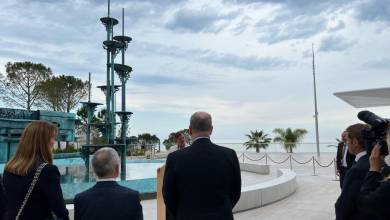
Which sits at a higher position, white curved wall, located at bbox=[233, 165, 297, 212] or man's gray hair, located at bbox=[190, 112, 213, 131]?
man's gray hair, located at bbox=[190, 112, 213, 131]

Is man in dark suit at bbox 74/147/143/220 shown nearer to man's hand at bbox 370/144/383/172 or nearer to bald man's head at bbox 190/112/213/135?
bald man's head at bbox 190/112/213/135

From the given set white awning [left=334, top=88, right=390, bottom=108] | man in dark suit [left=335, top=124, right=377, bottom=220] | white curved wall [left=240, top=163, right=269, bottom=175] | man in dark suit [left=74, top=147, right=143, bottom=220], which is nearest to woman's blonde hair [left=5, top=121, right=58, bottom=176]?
man in dark suit [left=74, top=147, right=143, bottom=220]

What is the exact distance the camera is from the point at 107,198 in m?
2.44

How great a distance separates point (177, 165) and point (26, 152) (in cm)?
111

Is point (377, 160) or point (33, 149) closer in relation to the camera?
point (377, 160)

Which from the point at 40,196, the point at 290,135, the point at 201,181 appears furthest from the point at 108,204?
the point at 290,135

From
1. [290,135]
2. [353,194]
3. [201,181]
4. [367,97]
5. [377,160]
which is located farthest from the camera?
[290,135]

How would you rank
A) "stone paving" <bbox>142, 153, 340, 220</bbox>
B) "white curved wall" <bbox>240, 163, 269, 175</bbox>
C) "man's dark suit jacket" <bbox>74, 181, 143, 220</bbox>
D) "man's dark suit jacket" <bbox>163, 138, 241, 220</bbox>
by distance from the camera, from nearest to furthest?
1. "man's dark suit jacket" <bbox>74, 181, 143, 220</bbox>
2. "man's dark suit jacket" <bbox>163, 138, 241, 220</bbox>
3. "stone paving" <bbox>142, 153, 340, 220</bbox>
4. "white curved wall" <bbox>240, 163, 269, 175</bbox>

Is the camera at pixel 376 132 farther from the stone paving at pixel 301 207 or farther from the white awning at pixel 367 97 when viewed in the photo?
the white awning at pixel 367 97

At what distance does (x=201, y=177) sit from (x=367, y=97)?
12.2 metres

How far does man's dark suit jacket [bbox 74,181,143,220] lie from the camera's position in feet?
7.89

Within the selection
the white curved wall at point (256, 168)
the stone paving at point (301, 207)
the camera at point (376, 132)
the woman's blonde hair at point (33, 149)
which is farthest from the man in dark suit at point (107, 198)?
the white curved wall at point (256, 168)

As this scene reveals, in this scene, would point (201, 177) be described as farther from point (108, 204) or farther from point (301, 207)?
point (301, 207)

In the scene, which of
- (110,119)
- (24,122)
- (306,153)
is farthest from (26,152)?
(24,122)
